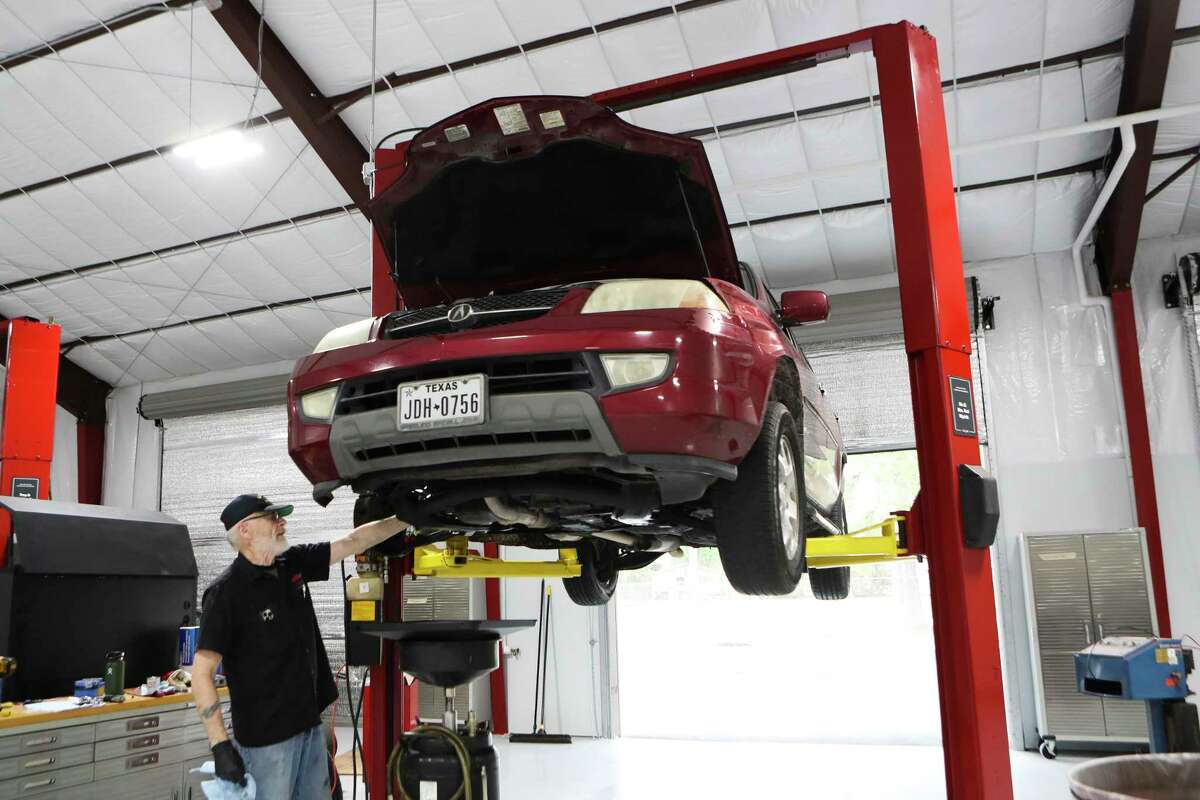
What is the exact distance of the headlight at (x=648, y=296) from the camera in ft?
7.63

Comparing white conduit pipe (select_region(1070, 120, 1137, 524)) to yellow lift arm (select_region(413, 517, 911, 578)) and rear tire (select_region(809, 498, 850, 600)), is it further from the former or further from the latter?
yellow lift arm (select_region(413, 517, 911, 578))

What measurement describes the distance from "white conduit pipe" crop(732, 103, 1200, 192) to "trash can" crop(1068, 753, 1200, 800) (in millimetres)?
4221

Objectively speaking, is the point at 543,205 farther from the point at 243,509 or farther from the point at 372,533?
the point at 243,509

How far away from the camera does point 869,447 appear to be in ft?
27.6

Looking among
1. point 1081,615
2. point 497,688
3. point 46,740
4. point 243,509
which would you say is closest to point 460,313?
point 243,509

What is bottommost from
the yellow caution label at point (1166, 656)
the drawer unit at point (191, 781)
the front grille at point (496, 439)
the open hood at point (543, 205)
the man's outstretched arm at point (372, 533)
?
the drawer unit at point (191, 781)

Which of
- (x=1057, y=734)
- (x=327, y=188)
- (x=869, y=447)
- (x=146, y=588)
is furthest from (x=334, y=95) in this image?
(x=1057, y=734)

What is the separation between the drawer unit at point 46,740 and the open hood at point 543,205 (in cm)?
321

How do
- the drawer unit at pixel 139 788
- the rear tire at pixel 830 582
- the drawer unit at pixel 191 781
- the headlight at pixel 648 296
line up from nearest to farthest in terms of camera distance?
the headlight at pixel 648 296 → the rear tire at pixel 830 582 → the drawer unit at pixel 139 788 → the drawer unit at pixel 191 781

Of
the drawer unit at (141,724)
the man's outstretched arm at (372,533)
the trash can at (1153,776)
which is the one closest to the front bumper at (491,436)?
the man's outstretched arm at (372,533)

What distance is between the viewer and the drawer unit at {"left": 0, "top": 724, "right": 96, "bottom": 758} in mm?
4387

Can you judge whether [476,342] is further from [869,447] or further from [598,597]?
[869,447]

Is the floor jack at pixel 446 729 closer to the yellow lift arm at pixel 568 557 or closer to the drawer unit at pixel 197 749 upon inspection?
the yellow lift arm at pixel 568 557

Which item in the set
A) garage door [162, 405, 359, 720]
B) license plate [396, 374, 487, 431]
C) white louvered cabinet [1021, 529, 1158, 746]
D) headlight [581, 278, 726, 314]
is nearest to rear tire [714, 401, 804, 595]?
headlight [581, 278, 726, 314]
